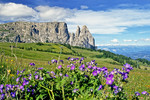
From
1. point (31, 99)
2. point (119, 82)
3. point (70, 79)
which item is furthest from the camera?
point (70, 79)

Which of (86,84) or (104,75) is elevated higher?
(104,75)

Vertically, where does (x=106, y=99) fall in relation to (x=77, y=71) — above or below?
below

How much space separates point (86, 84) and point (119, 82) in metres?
1.19

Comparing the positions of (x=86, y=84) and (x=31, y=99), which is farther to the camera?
(x=86, y=84)

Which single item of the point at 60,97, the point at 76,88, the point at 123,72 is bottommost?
the point at 60,97

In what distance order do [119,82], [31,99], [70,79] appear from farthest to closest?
1. [70,79]
2. [31,99]
3. [119,82]

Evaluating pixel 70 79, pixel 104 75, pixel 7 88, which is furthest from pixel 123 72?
pixel 7 88

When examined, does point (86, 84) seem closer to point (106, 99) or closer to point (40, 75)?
point (106, 99)

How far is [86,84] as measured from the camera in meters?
4.83

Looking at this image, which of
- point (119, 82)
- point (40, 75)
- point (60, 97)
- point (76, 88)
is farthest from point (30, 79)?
point (119, 82)

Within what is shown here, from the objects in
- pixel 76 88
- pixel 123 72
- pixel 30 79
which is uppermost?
pixel 123 72

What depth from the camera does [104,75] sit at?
483 centimetres

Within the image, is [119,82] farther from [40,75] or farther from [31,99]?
[31,99]

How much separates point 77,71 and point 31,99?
70.2 inches
